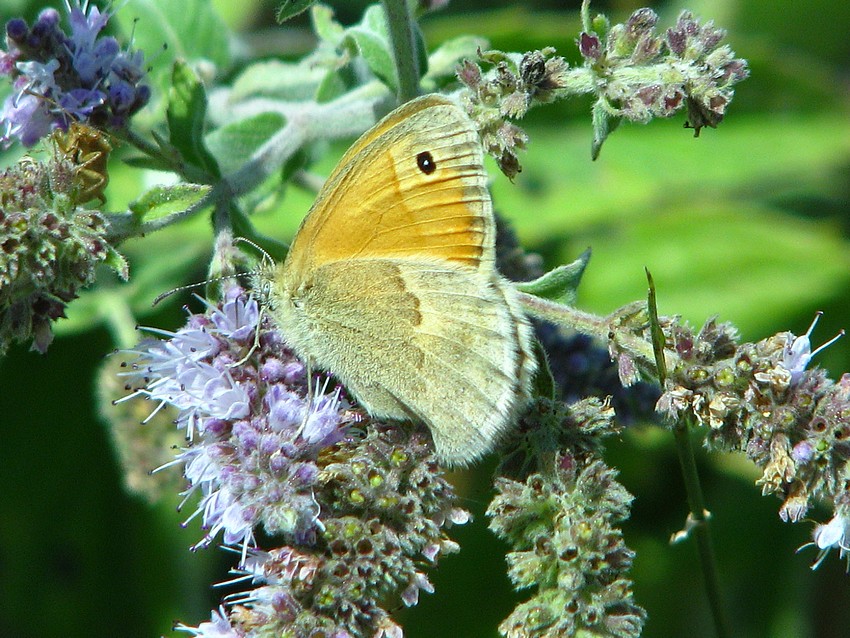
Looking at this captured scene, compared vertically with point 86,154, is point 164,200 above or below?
below

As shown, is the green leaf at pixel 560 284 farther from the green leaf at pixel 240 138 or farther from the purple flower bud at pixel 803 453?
the green leaf at pixel 240 138

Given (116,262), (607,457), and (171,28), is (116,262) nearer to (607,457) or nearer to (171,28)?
(171,28)

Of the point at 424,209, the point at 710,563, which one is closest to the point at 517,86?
the point at 424,209

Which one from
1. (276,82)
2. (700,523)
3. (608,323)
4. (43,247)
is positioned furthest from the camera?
(276,82)

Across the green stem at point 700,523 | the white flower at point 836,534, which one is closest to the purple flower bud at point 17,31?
the green stem at point 700,523

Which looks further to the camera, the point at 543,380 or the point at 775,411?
the point at 543,380

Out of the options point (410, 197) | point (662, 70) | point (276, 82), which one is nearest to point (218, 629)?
point (410, 197)
